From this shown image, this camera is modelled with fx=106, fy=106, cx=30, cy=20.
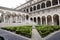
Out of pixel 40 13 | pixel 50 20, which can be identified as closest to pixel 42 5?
pixel 40 13

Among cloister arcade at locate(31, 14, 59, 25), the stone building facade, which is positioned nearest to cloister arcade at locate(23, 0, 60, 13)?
the stone building facade

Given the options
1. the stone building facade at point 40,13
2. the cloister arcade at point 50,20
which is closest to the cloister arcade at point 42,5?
the stone building facade at point 40,13

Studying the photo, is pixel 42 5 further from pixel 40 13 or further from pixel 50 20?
pixel 50 20

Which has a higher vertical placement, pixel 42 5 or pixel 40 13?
pixel 42 5

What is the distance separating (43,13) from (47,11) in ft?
6.54

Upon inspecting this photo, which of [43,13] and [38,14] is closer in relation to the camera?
[43,13]

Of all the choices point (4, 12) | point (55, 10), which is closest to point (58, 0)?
point (55, 10)

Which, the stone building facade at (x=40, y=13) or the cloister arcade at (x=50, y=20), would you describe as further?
the cloister arcade at (x=50, y=20)

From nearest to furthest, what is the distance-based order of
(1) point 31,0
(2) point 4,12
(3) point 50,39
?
(3) point 50,39 < (2) point 4,12 < (1) point 31,0

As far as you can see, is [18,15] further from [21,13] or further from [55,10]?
[55,10]

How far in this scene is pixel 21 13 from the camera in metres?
42.0

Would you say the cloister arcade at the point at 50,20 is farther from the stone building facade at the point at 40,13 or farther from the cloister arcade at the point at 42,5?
the cloister arcade at the point at 42,5

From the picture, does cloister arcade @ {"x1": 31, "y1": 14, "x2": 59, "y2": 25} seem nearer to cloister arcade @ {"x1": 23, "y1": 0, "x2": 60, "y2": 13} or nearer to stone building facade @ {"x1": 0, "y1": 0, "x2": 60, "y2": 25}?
stone building facade @ {"x1": 0, "y1": 0, "x2": 60, "y2": 25}

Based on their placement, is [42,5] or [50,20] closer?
[50,20]
